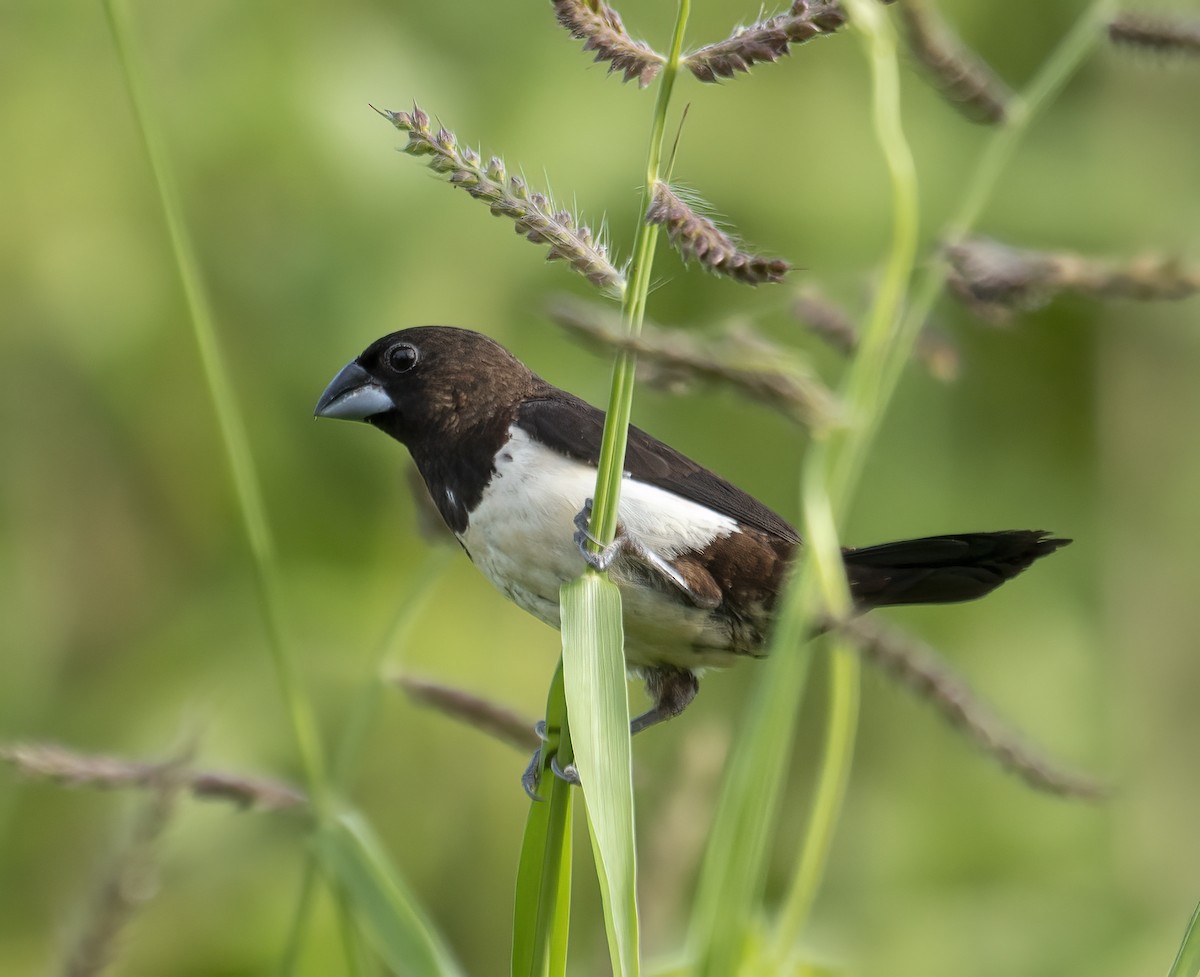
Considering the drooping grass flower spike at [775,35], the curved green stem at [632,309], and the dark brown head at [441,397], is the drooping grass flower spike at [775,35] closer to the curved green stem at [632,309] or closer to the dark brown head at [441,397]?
the curved green stem at [632,309]

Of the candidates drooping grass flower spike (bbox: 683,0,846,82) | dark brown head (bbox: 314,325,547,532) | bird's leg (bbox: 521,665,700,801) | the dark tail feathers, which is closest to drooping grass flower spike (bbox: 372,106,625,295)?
drooping grass flower spike (bbox: 683,0,846,82)

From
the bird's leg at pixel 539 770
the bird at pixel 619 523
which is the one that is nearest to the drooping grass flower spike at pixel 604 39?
the bird's leg at pixel 539 770

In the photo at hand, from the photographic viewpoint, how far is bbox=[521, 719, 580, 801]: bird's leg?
1.67 meters

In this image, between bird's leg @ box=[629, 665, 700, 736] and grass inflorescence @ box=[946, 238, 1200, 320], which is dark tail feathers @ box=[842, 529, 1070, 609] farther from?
grass inflorescence @ box=[946, 238, 1200, 320]

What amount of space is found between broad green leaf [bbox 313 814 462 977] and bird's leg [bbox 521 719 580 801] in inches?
8.7

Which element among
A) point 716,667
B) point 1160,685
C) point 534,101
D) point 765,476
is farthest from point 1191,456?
point 716,667

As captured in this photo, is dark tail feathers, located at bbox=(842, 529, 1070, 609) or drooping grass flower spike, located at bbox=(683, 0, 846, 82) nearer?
drooping grass flower spike, located at bbox=(683, 0, 846, 82)

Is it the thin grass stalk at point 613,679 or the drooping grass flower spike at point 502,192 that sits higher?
the drooping grass flower spike at point 502,192

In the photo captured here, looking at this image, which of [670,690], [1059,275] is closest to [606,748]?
[1059,275]

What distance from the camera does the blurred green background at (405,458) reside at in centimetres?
384

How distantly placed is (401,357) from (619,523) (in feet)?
2.10

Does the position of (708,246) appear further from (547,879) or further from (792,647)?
(547,879)

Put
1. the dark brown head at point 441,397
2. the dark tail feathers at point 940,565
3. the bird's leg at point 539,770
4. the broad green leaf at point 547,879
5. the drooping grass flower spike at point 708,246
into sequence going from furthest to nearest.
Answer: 1. the dark brown head at point 441,397
2. the dark tail feathers at point 940,565
3. the bird's leg at point 539,770
4. the broad green leaf at point 547,879
5. the drooping grass flower spike at point 708,246

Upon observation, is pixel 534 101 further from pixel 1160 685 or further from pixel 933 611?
pixel 1160 685
